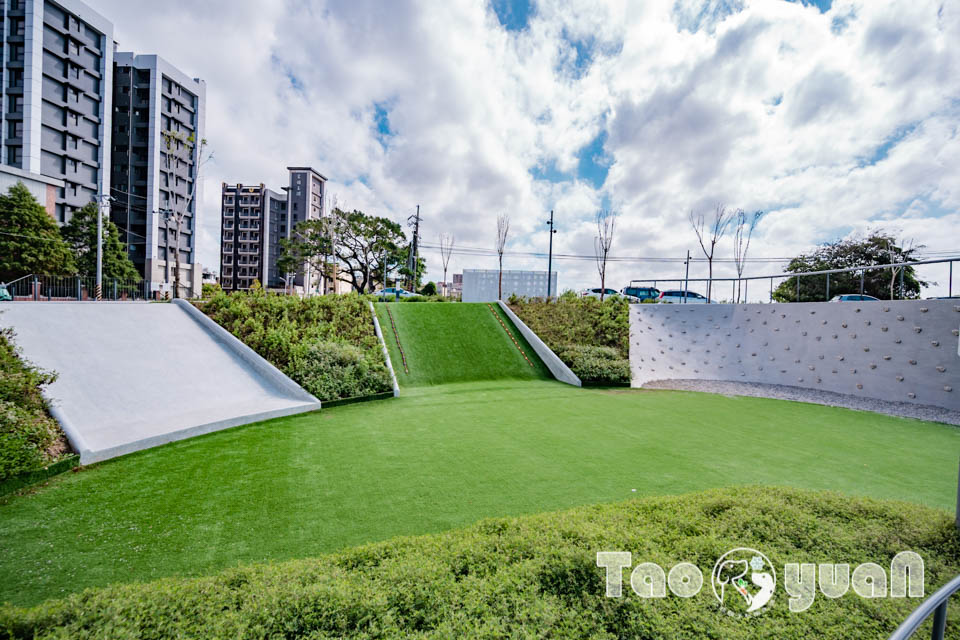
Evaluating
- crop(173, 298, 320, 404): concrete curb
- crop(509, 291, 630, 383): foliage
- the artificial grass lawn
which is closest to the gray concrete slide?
crop(173, 298, 320, 404): concrete curb

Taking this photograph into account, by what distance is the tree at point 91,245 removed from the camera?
29.1 metres

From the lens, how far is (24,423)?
5574mm

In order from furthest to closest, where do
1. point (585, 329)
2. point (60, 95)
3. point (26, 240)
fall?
point (60, 95)
point (26, 240)
point (585, 329)

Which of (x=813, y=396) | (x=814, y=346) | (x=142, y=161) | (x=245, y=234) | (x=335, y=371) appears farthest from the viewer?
(x=245, y=234)

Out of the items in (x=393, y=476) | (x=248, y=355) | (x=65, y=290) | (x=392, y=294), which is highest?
(x=392, y=294)

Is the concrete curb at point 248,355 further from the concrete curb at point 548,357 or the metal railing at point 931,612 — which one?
the metal railing at point 931,612

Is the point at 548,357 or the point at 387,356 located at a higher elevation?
the point at 387,356

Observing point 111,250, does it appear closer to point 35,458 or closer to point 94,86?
point 94,86

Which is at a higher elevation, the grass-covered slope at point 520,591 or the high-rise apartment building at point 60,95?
the high-rise apartment building at point 60,95

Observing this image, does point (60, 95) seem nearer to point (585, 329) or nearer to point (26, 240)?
point (26, 240)

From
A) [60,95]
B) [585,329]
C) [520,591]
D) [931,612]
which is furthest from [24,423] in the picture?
[60,95]

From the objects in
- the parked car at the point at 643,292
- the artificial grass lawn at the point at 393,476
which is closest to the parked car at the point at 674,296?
the parked car at the point at 643,292

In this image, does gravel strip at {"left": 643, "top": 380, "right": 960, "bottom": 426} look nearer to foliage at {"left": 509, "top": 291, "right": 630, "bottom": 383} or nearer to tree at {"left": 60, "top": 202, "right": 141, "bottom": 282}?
foliage at {"left": 509, "top": 291, "right": 630, "bottom": 383}

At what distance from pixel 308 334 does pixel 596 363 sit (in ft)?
29.7
